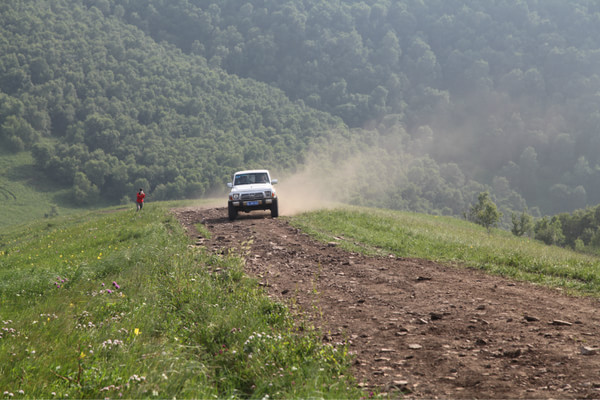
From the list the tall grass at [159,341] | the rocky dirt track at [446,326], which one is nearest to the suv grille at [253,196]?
the rocky dirt track at [446,326]

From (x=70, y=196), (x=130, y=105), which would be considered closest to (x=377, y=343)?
(x=70, y=196)

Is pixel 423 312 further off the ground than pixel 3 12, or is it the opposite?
pixel 3 12

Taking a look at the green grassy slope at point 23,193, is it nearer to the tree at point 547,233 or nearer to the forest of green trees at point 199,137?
the forest of green trees at point 199,137

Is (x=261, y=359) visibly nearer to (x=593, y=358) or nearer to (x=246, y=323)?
(x=246, y=323)

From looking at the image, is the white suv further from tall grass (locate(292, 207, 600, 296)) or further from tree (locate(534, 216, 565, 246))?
tree (locate(534, 216, 565, 246))

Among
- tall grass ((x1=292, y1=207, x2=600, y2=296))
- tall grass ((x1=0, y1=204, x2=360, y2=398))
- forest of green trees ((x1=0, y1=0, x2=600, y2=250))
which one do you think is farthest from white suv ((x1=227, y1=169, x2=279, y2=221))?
forest of green trees ((x1=0, y1=0, x2=600, y2=250))

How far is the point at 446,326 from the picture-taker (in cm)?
636

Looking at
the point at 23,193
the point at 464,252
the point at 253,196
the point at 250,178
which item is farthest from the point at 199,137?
the point at 464,252

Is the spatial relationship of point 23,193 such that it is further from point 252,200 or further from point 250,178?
point 252,200

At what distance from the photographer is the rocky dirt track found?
474 cm

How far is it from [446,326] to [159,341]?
13.0ft

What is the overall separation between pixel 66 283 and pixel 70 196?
11875 cm

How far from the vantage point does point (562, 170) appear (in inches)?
7092

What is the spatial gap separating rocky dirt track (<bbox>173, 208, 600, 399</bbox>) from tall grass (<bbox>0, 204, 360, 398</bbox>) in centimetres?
59
